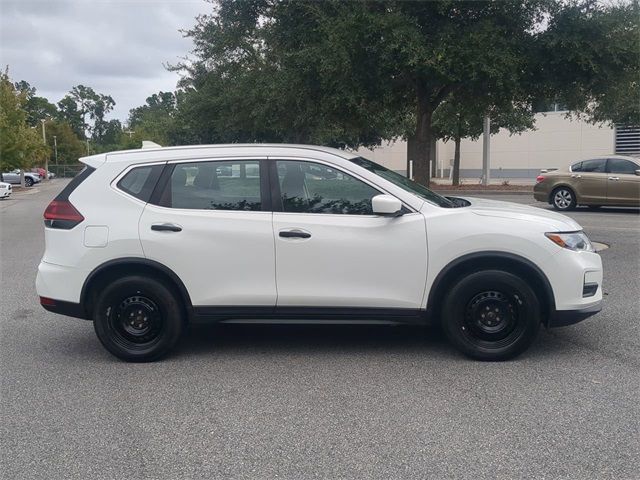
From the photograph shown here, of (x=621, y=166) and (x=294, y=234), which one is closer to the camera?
(x=294, y=234)

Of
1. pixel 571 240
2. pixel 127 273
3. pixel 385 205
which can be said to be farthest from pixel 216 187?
pixel 571 240

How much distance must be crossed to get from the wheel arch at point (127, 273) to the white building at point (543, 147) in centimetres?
3820

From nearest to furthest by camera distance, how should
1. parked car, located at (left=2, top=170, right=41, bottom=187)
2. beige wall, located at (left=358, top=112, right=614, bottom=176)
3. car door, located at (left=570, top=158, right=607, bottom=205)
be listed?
car door, located at (left=570, top=158, right=607, bottom=205)
beige wall, located at (left=358, top=112, right=614, bottom=176)
parked car, located at (left=2, top=170, right=41, bottom=187)

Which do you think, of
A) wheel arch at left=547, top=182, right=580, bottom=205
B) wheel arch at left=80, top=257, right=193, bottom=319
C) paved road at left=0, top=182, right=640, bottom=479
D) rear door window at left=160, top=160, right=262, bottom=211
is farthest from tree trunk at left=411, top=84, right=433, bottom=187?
wheel arch at left=80, top=257, right=193, bottom=319

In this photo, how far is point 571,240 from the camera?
5.18 m

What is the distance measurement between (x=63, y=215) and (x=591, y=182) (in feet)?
46.6

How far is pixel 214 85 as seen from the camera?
73.9 feet

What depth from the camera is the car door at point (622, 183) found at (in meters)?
15.9

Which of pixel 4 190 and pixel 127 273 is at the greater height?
pixel 127 273

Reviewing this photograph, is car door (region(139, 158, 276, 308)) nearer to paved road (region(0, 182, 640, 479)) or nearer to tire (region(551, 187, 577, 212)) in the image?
paved road (region(0, 182, 640, 479))

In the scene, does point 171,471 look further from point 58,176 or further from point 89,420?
point 58,176

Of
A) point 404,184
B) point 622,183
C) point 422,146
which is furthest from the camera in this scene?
point 622,183

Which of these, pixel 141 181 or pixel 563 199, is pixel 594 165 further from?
pixel 141 181

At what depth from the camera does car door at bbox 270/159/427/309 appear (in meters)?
5.15
